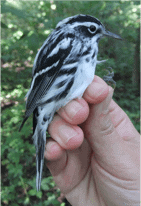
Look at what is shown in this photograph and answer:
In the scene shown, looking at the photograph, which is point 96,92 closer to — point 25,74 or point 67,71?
point 67,71

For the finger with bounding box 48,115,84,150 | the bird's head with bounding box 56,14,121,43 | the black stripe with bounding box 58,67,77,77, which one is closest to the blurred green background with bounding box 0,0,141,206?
the bird's head with bounding box 56,14,121,43

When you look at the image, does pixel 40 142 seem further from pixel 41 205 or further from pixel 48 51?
pixel 41 205

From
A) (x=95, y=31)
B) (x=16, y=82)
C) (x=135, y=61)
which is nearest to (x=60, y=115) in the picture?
(x=95, y=31)

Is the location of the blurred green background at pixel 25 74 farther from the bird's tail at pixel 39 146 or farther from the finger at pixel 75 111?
the bird's tail at pixel 39 146

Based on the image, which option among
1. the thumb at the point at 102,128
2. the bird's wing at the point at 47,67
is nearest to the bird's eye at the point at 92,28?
the bird's wing at the point at 47,67

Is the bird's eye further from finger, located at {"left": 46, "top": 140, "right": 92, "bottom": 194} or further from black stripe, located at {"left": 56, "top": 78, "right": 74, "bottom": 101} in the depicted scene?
finger, located at {"left": 46, "top": 140, "right": 92, "bottom": 194}

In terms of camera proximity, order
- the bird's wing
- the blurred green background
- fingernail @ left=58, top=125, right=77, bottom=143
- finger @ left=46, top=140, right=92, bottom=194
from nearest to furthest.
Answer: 1. the bird's wing
2. fingernail @ left=58, top=125, right=77, bottom=143
3. finger @ left=46, top=140, right=92, bottom=194
4. the blurred green background
